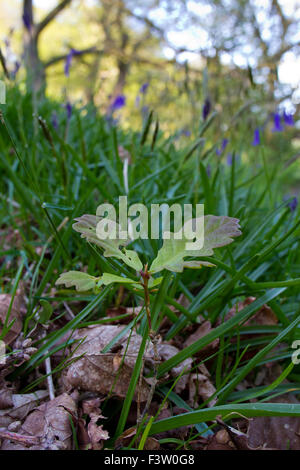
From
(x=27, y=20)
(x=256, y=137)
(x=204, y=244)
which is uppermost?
(x=27, y=20)

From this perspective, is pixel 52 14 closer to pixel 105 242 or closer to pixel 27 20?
pixel 27 20

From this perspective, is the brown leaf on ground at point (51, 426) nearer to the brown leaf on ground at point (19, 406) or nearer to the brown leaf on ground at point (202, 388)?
the brown leaf on ground at point (19, 406)

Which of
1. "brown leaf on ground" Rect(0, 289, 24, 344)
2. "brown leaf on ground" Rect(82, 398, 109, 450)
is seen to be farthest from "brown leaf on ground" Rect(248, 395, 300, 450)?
"brown leaf on ground" Rect(0, 289, 24, 344)

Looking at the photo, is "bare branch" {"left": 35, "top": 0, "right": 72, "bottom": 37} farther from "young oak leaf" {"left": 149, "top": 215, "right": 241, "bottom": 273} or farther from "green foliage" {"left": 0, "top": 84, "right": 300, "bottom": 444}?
"young oak leaf" {"left": 149, "top": 215, "right": 241, "bottom": 273}

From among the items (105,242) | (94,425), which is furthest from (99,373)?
(105,242)

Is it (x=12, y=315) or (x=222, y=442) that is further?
(x=12, y=315)

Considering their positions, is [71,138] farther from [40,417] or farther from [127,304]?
[40,417]

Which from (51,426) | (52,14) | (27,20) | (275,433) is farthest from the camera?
(52,14)
